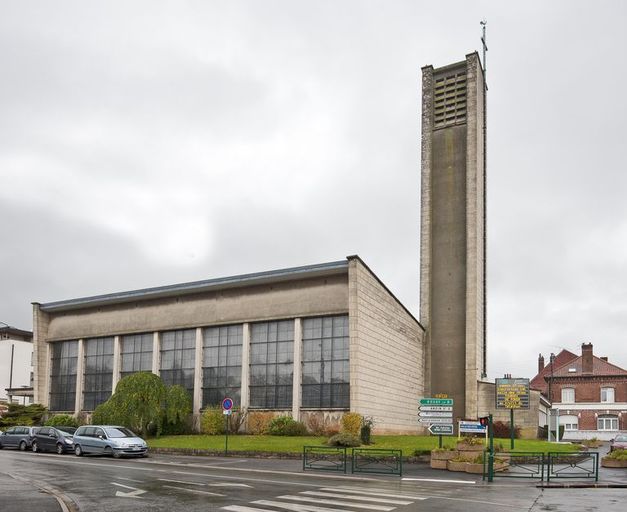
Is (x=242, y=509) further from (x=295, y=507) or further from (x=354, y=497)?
(x=354, y=497)

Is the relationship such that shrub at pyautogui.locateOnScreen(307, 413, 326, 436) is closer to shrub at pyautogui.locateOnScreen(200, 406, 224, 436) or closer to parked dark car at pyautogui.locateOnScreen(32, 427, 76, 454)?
shrub at pyautogui.locateOnScreen(200, 406, 224, 436)

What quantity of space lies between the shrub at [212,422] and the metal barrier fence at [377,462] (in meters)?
20.7

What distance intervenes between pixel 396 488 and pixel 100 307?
131ft

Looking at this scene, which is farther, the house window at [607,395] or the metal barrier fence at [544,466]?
the house window at [607,395]

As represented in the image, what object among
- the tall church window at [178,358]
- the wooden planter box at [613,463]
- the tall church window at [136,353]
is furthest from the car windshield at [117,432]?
the wooden planter box at [613,463]

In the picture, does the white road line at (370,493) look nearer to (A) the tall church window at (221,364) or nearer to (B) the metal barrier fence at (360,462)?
(B) the metal barrier fence at (360,462)

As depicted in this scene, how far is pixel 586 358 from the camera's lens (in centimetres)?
7438

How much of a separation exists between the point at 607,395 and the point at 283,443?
46159 millimetres

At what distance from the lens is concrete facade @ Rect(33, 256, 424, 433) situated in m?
43.7

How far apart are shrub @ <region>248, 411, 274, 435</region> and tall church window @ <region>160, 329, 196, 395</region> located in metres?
6.14

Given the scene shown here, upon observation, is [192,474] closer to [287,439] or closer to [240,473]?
[240,473]

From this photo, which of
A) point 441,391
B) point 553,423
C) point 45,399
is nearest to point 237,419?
point 441,391

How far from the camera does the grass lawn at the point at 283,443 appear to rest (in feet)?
116

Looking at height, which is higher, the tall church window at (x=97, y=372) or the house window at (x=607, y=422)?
the tall church window at (x=97, y=372)
